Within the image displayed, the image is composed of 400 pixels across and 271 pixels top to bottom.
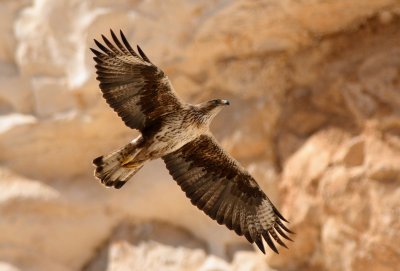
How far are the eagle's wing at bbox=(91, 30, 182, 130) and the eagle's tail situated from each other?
0.54 ft

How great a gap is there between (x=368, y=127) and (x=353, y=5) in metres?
0.93

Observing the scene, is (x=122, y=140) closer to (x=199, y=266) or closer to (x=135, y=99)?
(x=199, y=266)

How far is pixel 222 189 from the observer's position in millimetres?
5566

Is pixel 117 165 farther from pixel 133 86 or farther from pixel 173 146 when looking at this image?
pixel 133 86

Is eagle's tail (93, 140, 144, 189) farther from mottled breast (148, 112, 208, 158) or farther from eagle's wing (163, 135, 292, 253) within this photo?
eagle's wing (163, 135, 292, 253)

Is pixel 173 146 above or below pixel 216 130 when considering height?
below

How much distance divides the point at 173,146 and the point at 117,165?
0.36m

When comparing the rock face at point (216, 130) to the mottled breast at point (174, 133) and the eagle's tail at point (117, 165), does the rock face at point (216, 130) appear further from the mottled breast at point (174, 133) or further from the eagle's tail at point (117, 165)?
the eagle's tail at point (117, 165)

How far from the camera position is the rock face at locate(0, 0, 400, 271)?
625cm

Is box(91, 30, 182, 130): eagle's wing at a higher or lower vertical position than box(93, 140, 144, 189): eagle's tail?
higher

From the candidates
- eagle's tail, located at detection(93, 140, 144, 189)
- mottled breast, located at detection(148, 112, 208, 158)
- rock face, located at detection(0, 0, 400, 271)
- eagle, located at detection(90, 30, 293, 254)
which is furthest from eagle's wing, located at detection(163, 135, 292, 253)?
rock face, located at detection(0, 0, 400, 271)

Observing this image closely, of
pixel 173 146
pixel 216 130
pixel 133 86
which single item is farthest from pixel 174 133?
pixel 216 130

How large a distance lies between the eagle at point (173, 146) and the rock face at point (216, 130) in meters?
0.95

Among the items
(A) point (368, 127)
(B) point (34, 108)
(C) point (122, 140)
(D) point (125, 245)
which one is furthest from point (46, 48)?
(A) point (368, 127)
